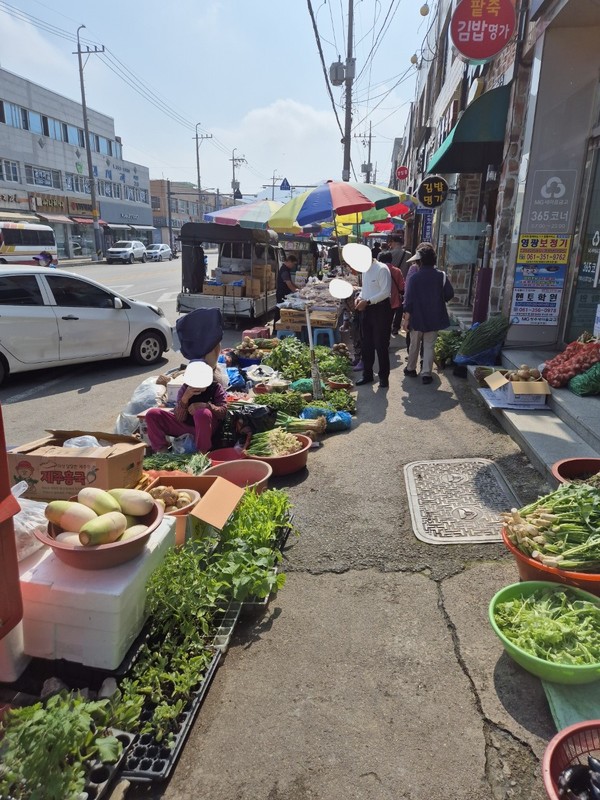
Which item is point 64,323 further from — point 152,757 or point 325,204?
point 152,757

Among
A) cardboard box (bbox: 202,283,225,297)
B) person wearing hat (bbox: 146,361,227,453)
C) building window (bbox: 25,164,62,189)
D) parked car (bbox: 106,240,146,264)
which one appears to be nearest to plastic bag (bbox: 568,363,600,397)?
person wearing hat (bbox: 146,361,227,453)

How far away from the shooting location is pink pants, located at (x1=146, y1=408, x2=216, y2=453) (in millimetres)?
5141

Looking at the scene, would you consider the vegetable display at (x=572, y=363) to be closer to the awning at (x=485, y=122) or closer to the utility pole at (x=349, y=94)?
the awning at (x=485, y=122)

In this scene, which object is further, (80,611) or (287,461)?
(287,461)

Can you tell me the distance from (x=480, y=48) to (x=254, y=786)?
30.1 feet

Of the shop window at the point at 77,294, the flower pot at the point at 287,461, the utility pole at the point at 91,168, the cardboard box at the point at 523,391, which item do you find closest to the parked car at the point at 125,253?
the utility pole at the point at 91,168

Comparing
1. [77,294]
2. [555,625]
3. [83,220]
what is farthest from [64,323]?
[83,220]

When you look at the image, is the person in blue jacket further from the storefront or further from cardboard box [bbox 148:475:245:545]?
the storefront

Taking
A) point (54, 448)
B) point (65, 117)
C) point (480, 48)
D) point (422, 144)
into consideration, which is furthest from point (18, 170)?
point (54, 448)

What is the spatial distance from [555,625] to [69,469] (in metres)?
3.05

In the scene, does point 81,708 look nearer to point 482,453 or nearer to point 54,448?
point 54,448

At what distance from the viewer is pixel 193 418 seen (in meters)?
5.20

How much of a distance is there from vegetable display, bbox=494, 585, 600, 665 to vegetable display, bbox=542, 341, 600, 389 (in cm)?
372

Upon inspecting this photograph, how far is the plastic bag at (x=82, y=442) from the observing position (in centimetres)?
402
